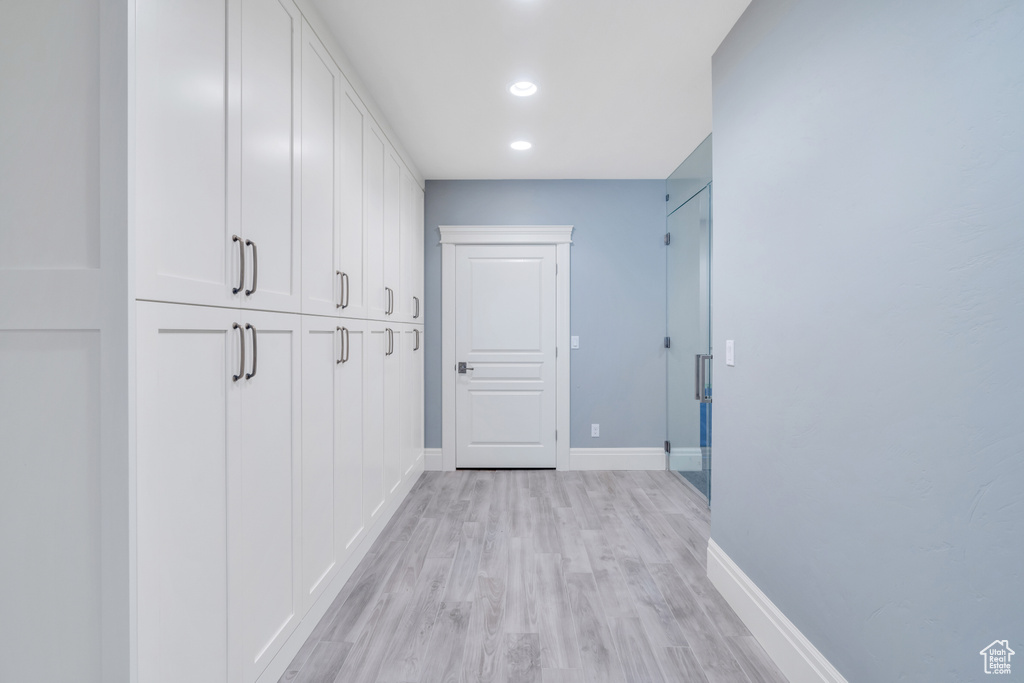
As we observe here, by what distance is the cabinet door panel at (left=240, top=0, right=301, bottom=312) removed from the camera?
1433mm

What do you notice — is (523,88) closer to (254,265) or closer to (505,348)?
(254,265)

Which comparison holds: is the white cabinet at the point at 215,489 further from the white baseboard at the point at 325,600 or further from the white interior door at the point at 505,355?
the white interior door at the point at 505,355

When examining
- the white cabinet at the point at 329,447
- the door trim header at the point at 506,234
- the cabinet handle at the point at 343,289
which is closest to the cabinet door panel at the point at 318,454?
the white cabinet at the point at 329,447

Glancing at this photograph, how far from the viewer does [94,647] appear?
971mm

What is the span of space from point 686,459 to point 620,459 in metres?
0.60

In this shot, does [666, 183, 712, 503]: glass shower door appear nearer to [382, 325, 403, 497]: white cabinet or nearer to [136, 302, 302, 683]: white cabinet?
[382, 325, 403, 497]: white cabinet

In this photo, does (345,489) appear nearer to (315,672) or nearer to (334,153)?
(315,672)

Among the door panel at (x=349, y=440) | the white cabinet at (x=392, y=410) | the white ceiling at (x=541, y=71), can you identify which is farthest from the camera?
the white cabinet at (x=392, y=410)

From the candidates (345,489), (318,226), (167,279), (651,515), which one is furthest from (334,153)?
(651,515)

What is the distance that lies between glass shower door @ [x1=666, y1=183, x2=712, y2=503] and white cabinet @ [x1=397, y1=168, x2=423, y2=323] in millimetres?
2067

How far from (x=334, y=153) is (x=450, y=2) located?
0.78 m

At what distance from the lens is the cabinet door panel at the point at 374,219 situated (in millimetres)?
2629

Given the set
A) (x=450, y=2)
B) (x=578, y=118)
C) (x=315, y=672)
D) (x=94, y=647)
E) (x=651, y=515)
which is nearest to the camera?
(x=94, y=647)

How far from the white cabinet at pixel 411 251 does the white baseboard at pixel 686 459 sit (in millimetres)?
2368
